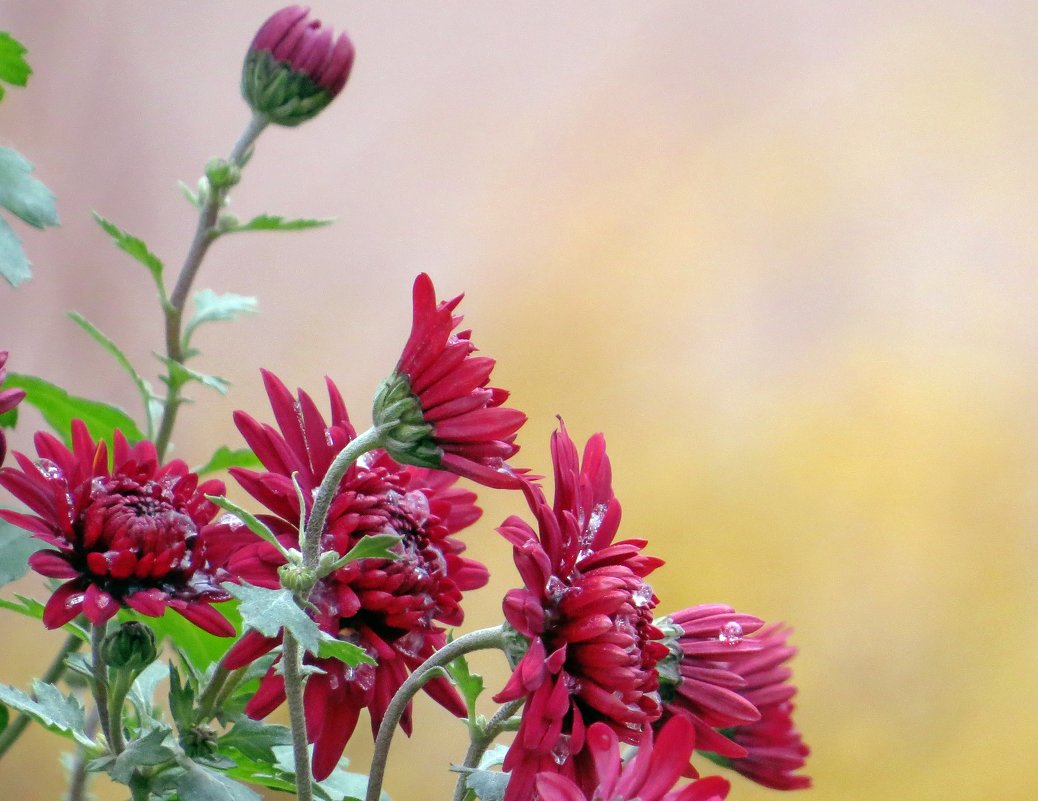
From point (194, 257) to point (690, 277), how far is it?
800mm

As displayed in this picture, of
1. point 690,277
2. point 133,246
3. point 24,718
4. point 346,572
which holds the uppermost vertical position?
point 690,277

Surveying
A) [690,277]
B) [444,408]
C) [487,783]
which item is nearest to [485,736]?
[487,783]

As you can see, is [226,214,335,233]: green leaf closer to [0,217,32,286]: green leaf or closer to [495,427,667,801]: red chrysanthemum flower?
[0,217,32,286]: green leaf

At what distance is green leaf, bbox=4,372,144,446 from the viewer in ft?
1.86

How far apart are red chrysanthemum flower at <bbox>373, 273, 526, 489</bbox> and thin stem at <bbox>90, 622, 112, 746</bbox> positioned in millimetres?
146

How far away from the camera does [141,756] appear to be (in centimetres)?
39

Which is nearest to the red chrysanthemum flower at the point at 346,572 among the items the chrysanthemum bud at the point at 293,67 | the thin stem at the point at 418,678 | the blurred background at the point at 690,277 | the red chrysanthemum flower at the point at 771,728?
the thin stem at the point at 418,678

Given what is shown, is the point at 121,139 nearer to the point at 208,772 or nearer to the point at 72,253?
the point at 72,253

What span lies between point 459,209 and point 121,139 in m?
0.46

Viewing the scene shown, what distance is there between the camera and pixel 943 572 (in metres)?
1.17

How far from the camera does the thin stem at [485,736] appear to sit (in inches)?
15.0

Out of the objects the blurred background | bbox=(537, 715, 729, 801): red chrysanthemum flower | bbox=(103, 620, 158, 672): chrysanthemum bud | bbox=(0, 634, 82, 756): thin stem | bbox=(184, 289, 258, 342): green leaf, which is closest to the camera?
bbox=(537, 715, 729, 801): red chrysanthemum flower

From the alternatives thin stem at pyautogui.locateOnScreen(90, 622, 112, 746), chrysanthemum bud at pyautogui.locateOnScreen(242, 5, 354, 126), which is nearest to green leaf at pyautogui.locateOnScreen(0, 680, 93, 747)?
thin stem at pyautogui.locateOnScreen(90, 622, 112, 746)

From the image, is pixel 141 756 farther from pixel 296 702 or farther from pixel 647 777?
pixel 647 777
